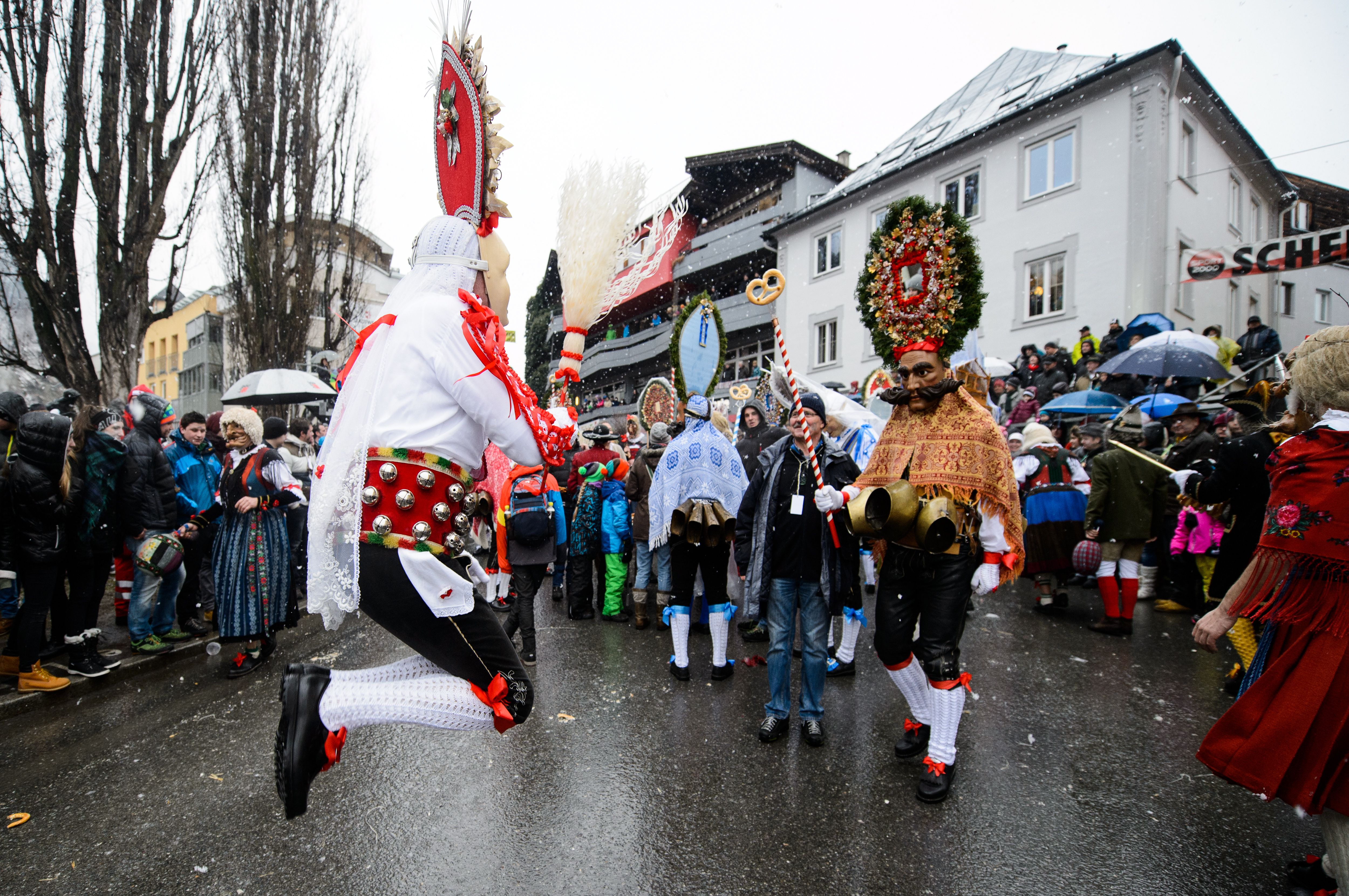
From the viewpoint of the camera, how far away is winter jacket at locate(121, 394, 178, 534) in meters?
5.64

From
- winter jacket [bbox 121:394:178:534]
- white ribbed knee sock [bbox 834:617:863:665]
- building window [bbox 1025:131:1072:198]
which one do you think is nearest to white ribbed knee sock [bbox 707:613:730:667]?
white ribbed knee sock [bbox 834:617:863:665]

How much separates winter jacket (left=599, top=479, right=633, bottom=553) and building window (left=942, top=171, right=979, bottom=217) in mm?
16146

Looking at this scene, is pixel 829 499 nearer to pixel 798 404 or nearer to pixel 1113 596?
pixel 798 404

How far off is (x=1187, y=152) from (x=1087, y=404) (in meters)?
11.7

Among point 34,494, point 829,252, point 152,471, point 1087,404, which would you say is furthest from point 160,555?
point 829,252

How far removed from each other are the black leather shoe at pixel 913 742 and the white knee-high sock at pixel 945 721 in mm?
256

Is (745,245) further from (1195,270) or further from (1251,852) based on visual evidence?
(1251,852)

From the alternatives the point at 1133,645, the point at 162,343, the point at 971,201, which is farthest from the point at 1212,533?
the point at 162,343

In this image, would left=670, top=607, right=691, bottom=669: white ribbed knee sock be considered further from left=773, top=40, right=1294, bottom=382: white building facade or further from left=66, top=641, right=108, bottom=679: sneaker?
left=773, top=40, right=1294, bottom=382: white building facade

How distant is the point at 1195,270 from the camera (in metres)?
14.9

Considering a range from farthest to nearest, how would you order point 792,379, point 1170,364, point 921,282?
point 1170,364 → point 792,379 → point 921,282

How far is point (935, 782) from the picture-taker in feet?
10.7

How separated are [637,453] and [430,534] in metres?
5.08

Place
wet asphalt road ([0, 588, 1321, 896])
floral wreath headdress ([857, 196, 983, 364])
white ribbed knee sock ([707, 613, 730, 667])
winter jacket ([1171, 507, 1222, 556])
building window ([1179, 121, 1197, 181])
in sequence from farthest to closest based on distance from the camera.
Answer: building window ([1179, 121, 1197, 181]) < winter jacket ([1171, 507, 1222, 556]) < white ribbed knee sock ([707, 613, 730, 667]) < floral wreath headdress ([857, 196, 983, 364]) < wet asphalt road ([0, 588, 1321, 896])
